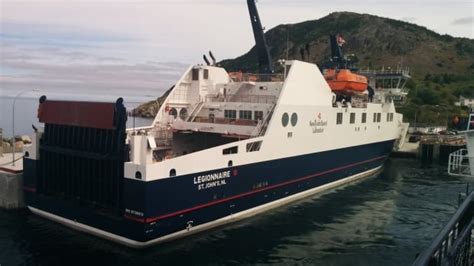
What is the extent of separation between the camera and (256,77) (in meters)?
23.2

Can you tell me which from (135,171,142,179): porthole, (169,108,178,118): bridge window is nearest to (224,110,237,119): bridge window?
(169,108,178,118): bridge window

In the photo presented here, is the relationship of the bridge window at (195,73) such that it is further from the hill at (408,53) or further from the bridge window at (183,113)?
the hill at (408,53)

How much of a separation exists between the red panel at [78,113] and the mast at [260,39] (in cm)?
1222

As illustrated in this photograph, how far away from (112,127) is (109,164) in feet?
4.66

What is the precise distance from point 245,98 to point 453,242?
61.6ft

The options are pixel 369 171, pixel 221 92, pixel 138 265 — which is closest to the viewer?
pixel 138 265

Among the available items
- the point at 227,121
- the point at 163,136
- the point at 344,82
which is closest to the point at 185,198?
the point at 163,136

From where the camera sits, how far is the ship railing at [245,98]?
21594 millimetres

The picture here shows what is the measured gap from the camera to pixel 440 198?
23.5 meters

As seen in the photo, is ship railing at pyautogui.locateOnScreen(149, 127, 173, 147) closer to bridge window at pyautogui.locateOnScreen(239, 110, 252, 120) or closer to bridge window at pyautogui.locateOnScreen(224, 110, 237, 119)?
bridge window at pyautogui.locateOnScreen(224, 110, 237, 119)

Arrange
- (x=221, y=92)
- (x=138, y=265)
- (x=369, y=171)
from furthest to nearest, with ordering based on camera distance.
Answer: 1. (x=369, y=171)
2. (x=221, y=92)
3. (x=138, y=265)

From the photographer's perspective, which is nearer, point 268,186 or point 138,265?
point 138,265

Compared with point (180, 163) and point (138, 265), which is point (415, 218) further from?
point (138, 265)

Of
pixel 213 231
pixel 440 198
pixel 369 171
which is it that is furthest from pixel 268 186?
pixel 369 171
